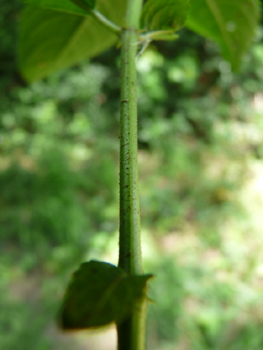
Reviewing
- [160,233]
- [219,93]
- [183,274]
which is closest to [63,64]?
[183,274]

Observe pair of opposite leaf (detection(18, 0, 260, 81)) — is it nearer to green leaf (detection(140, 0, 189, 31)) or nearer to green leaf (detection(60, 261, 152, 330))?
green leaf (detection(140, 0, 189, 31))

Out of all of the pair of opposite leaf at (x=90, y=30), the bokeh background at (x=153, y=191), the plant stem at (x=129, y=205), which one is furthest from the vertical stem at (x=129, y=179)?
the bokeh background at (x=153, y=191)

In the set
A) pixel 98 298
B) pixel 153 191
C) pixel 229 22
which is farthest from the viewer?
pixel 153 191

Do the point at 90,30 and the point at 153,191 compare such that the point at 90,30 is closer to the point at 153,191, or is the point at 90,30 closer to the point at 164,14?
the point at 164,14

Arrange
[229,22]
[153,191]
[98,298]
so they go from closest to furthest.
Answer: [98,298] → [229,22] → [153,191]

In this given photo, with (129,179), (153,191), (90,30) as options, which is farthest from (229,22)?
(153,191)

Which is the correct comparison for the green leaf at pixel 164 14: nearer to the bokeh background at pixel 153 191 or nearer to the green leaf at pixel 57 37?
the green leaf at pixel 57 37

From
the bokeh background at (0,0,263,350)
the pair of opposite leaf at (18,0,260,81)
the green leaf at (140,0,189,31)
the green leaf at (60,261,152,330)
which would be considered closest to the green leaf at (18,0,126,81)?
the pair of opposite leaf at (18,0,260,81)
